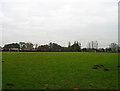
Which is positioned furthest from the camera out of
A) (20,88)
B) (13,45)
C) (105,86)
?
(13,45)

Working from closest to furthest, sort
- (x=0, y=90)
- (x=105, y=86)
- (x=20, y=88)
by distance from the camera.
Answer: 1. (x=0, y=90)
2. (x=20, y=88)
3. (x=105, y=86)

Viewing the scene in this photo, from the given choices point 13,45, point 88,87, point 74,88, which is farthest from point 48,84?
point 13,45

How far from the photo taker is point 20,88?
959cm

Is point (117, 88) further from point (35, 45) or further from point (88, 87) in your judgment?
point (35, 45)

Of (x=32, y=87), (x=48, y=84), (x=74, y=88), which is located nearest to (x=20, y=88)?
(x=32, y=87)

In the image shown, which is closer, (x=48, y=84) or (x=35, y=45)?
(x=48, y=84)

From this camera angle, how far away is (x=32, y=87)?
9859 millimetres

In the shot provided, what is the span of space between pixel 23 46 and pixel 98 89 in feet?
428

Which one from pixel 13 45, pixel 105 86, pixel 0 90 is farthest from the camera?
pixel 13 45

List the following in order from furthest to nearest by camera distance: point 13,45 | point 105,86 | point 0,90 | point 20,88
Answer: point 13,45
point 105,86
point 20,88
point 0,90

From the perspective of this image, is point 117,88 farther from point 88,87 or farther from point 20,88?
point 20,88

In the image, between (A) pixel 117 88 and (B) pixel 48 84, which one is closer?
(A) pixel 117 88

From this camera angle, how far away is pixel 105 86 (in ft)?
34.7

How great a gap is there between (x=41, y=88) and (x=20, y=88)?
1.27m
